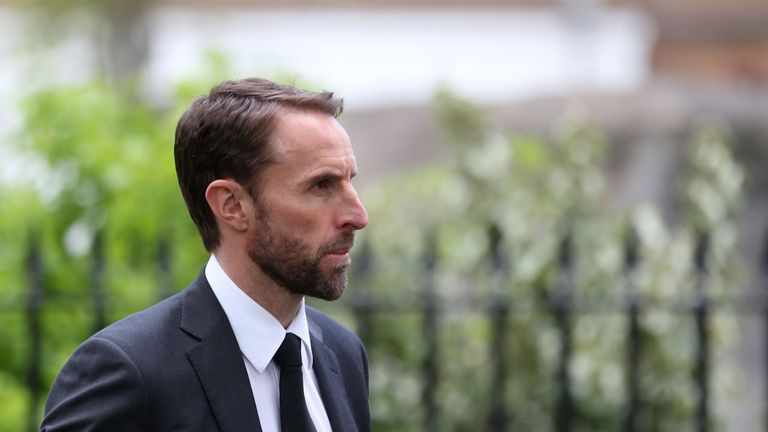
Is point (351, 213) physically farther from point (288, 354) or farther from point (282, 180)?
point (288, 354)

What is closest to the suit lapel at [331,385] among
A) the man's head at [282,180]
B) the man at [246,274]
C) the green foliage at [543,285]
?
the man at [246,274]

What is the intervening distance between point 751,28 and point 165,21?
7.47 m

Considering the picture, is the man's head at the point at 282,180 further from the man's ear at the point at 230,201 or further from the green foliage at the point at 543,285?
the green foliage at the point at 543,285

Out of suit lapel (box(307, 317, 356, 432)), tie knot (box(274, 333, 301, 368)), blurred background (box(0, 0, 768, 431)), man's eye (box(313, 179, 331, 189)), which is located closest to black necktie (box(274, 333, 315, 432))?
tie knot (box(274, 333, 301, 368))

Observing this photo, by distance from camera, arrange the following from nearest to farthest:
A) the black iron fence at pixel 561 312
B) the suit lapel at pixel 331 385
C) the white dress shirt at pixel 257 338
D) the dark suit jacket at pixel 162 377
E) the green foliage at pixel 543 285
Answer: the dark suit jacket at pixel 162 377 → the white dress shirt at pixel 257 338 → the suit lapel at pixel 331 385 → the black iron fence at pixel 561 312 → the green foliage at pixel 543 285

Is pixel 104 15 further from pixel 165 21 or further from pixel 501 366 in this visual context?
pixel 501 366

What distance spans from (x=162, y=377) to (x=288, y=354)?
0.64ft

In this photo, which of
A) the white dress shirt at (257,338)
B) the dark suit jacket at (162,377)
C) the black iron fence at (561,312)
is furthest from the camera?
the black iron fence at (561,312)

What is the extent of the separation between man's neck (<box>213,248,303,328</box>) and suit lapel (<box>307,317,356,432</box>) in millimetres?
149

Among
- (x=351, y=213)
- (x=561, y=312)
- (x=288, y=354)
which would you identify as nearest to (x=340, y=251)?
(x=351, y=213)

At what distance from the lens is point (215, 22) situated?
492 inches

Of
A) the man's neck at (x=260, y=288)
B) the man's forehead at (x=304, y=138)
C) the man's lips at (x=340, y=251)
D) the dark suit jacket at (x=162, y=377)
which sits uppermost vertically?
the man's forehead at (x=304, y=138)

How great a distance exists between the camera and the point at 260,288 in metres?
2.00

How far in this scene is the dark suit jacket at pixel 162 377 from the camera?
1.87 metres
